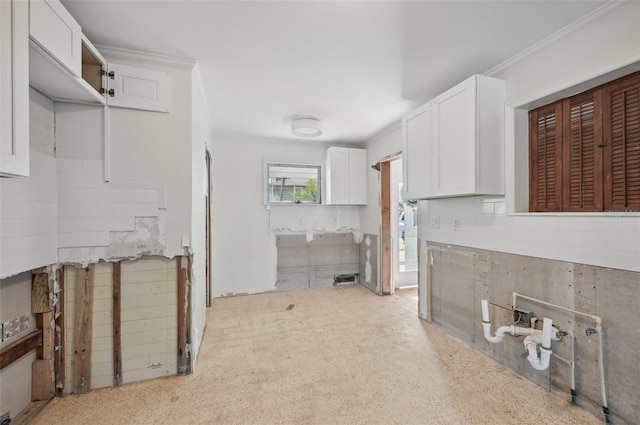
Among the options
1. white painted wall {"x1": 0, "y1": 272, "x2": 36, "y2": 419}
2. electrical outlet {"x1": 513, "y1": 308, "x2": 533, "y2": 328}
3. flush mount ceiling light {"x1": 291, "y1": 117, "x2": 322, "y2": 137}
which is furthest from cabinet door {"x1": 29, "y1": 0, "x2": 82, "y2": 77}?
electrical outlet {"x1": 513, "y1": 308, "x2": 533, "y2": 328}

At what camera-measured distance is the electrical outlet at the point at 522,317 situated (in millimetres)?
2061

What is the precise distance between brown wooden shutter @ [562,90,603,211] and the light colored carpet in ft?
4.53

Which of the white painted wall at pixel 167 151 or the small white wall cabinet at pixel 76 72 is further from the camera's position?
the white painted wall at pixel 167 151

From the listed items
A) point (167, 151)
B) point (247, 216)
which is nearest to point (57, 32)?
point (167, 151)

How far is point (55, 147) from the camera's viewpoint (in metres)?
1.90

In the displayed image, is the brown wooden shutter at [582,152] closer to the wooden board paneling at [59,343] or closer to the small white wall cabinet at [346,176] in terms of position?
the small white wall cabinet at [346,176]

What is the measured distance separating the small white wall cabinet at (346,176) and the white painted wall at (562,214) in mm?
2065

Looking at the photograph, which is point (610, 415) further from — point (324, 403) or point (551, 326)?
point (324, 403)

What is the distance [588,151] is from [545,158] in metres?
0.27

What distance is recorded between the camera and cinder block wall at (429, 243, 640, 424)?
157cm

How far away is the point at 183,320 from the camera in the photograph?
2160 millimetres

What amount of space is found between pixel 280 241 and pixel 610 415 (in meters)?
3.82

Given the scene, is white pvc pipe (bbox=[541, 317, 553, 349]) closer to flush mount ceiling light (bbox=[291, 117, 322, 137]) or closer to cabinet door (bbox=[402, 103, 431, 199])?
cabinet door (bbox=[402, 103, 431, 199])

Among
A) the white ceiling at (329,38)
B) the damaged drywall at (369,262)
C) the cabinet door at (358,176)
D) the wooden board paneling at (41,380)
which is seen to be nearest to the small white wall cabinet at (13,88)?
the white ceiling at (329,38)
